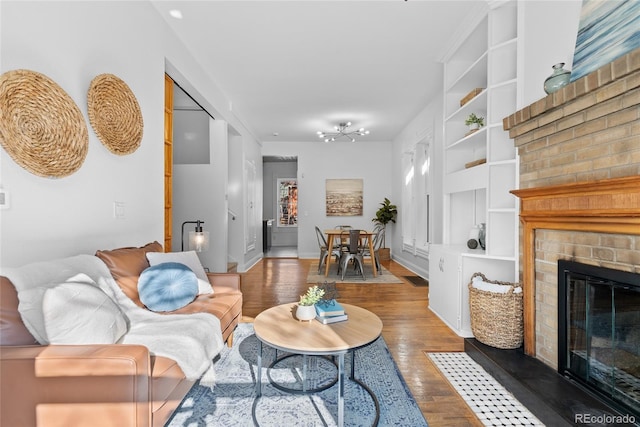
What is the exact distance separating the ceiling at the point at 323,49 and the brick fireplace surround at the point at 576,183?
1.40 metres

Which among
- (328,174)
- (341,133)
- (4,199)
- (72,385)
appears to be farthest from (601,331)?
(328,174)

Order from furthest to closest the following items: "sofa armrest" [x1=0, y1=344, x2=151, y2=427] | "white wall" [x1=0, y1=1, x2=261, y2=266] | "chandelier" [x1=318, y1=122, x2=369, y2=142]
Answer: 1. "chandelier" [x1=318, y1=122, x2=369, y2=142]
2. "white wall" [x1=0, y1=1, x2=261, y2=266]
3. "sofa armrest" [x1=0, y1=344, x2=151, y2=427]

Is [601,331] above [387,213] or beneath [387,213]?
beneath

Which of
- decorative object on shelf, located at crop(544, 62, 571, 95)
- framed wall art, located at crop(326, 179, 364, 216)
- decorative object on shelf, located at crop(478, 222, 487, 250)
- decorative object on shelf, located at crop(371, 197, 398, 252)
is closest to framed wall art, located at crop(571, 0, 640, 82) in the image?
decorative object on shelf, located at crop(544, 62, 571, 95)

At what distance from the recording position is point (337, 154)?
322 inches

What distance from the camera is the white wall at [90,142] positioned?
162cm

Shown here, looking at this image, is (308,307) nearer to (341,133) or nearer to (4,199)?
(4,199)

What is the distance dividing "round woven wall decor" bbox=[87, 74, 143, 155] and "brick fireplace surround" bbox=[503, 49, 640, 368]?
2.88m

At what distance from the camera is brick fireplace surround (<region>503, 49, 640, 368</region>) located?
1.51m

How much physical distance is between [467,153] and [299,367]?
2914mm

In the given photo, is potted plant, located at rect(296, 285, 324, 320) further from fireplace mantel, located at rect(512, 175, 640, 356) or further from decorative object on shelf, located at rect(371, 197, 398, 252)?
decorative object on shelf, located at rect(371, 197, 398, 252)

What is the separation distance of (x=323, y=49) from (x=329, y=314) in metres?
2.88

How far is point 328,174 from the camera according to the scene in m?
8.16

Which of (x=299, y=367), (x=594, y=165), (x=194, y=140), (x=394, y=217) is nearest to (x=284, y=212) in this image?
(x=394, y=217)
